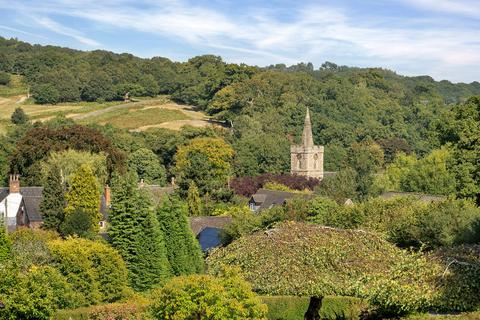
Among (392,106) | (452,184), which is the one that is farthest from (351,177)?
(392,106)

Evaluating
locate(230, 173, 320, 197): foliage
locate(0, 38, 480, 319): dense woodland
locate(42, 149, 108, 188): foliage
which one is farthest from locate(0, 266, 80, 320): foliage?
locate(230, 173, 320, 197): foliage

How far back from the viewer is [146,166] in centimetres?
7956

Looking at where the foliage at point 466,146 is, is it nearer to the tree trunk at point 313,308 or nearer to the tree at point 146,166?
the tree trunk at point 313,308

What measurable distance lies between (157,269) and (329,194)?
27648 mm

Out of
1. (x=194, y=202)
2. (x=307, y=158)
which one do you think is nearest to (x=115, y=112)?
(x=307, y=158)

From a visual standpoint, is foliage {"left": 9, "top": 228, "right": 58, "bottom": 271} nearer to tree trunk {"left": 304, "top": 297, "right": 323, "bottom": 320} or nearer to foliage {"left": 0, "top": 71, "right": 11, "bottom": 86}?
tree trunk {"left": 304, "top": 297, "right": 323, "bottom": 320}

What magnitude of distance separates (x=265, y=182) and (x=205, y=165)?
15413 millimetres

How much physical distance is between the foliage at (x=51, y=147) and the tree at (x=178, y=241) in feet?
84.6

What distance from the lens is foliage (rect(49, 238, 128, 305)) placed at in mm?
31312

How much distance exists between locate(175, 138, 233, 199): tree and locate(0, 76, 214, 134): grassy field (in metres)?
22.8

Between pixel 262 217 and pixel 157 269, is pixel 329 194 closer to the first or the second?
pixel 262 217

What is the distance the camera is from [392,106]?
124m

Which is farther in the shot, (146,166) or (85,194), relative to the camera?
(146,166)

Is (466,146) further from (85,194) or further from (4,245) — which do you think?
(4,245)
